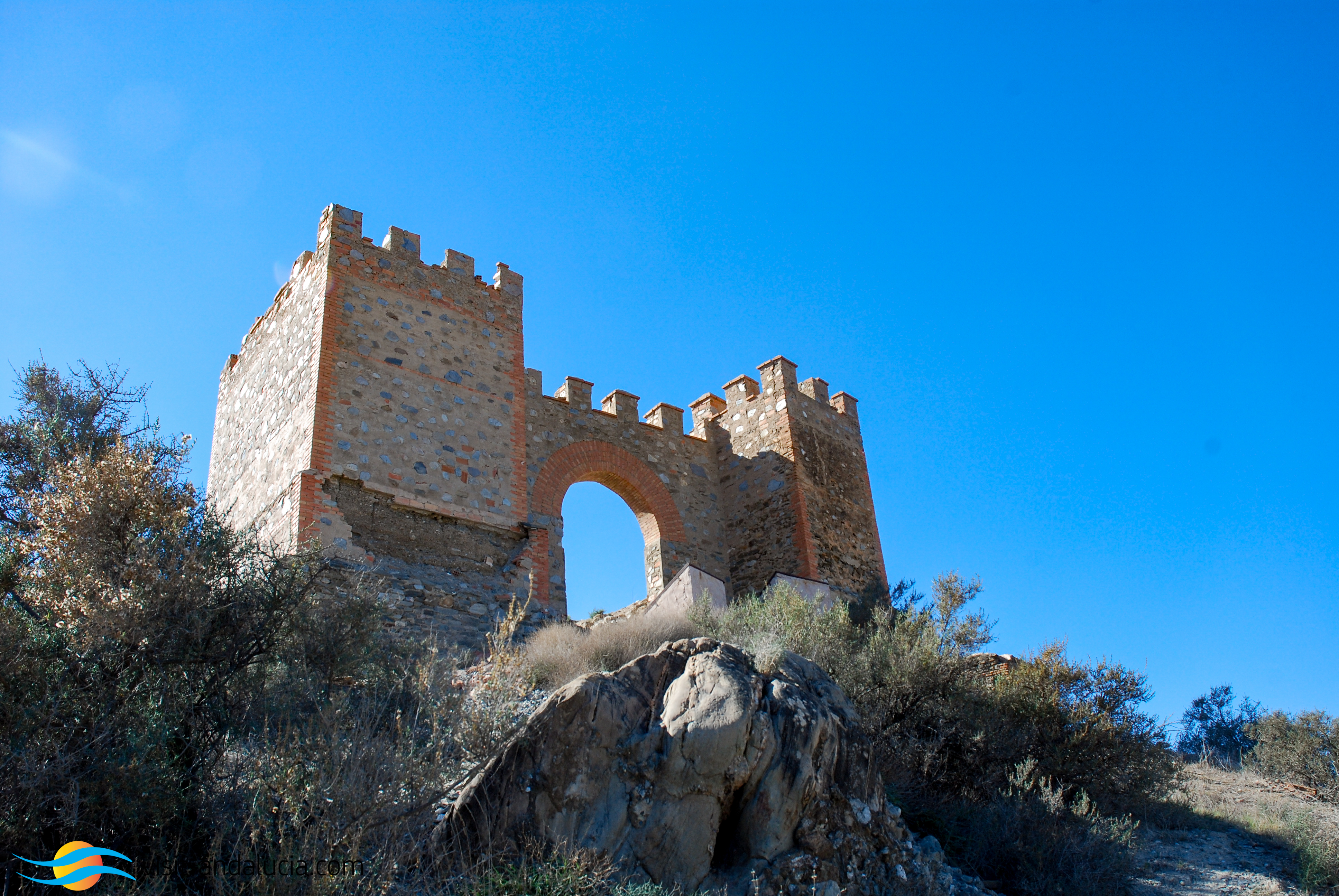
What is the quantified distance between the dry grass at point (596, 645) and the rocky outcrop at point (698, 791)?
1.52m

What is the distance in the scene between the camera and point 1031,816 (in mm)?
7797

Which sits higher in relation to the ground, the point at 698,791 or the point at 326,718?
the point at 326,718

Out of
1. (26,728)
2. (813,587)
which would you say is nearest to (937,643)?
(813,587)

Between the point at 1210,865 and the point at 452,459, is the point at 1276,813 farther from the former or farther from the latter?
the point at 452,459

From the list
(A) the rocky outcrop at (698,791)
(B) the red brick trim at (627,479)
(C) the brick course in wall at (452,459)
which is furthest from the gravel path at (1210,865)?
(B) the red brick trim at (627,479)

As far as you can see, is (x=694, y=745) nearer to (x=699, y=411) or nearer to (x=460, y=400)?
(x=460, y=400)

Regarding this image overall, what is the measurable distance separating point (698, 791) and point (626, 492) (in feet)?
31.7

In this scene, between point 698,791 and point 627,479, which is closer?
point 698,791

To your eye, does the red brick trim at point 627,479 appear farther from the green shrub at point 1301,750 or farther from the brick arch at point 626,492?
the green shrub at point 1301,750

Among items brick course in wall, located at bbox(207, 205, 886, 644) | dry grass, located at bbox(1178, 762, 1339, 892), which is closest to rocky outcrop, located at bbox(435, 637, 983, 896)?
dry grass, located at bbox(1178, 762, 1339, 892)

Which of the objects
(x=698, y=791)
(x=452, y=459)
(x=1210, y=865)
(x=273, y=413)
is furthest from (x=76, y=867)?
(x=1210, y=865)

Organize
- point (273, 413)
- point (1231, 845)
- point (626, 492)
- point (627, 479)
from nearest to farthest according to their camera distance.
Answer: point (1231, 845), point (273, 413), point (627, 479), point (626, 492)

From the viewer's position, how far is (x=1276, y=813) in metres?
10.1

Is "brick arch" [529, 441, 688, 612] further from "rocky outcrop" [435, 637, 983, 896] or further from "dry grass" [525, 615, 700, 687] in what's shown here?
"rocky outcrop" [435, 637, 983, 896]
